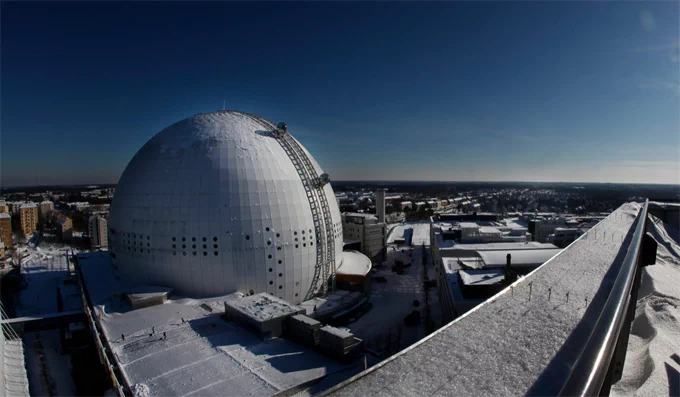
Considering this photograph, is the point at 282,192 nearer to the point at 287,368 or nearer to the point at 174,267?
the point at 174,267

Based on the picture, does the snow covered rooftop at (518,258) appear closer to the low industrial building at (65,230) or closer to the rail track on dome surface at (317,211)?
the rail track on dome surface at (317,211)

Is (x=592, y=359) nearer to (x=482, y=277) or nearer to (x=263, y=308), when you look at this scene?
(x=263, y=308)

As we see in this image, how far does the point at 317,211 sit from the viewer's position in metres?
27.7

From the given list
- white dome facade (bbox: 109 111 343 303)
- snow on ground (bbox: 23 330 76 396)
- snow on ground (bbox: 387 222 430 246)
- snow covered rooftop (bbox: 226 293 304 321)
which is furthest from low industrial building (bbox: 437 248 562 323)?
snow on ground (bbox: 387 222 430 246)

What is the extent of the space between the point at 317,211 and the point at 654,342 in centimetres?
2211

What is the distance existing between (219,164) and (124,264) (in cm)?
1012

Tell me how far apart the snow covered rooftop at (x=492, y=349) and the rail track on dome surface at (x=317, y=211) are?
15.5 meters

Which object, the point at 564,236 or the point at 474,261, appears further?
the point at 564,236

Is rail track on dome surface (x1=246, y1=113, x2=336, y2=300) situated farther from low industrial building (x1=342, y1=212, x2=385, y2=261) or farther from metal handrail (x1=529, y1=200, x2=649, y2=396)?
metal handrail (x1=529, y1=200, x2=649, y2=396)

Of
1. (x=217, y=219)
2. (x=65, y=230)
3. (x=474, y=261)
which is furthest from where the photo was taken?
(x=65, y=230)

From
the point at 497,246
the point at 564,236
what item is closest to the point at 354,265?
the point at 497,246

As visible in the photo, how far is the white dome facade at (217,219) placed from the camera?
24438mm

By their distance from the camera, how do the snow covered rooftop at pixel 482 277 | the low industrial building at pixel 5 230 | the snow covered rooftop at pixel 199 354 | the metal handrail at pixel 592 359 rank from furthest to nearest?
the low industrial building at pixel 5 230 → the snow covered rooftop at pixel 482 277 → the snow covered rooftop at pixel 199 354 → the metal handrail at pixel 592 359

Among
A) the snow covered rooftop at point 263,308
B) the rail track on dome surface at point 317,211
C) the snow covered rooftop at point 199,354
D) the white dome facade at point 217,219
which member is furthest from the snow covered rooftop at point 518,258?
the snow covered rooftop at point 199,354
